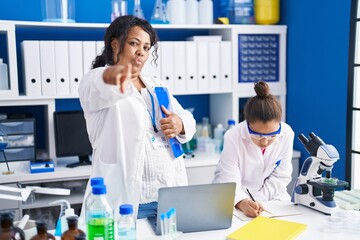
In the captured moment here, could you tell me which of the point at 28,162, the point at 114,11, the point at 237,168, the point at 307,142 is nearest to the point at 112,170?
the point at 237,168

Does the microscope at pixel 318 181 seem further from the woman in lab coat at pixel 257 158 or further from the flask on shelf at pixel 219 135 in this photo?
the flask on shelf at pixel 219 135

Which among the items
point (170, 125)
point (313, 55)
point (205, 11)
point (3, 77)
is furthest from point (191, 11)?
point (170, 125)

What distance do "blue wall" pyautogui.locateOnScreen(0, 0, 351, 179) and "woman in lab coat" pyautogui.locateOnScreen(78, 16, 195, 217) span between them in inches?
60.1

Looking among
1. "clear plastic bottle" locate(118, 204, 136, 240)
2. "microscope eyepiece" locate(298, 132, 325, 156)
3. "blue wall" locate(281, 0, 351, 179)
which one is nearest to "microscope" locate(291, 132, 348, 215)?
"microscope eyepiece" locate(298, 132, 325, 156)

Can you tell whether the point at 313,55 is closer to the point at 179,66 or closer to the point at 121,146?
the point at 179,66

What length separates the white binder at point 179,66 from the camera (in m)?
3.21

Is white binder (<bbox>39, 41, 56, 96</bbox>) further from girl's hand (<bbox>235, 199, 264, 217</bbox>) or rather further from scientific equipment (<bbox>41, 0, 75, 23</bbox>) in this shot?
girl's hand (<bbox>235, 199, 264, 217</bbox>)

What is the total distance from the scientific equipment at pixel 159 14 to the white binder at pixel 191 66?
24 centimetres

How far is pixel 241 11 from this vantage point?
11.3 feet

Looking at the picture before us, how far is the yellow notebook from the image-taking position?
1559mm

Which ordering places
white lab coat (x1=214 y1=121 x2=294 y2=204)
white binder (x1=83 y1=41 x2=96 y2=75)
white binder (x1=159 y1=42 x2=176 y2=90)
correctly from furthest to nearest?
white binder (x1=159 y1=42 x2=176 y2=90)
white binder (x1=83 y1=41 x2=96 y2=75)
white lab coat (x1=214 y1=121 x2=294 y2=204)

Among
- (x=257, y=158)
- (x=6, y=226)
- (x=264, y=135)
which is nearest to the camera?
(x=6, y=226)

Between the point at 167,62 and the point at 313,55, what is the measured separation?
103 centimetres

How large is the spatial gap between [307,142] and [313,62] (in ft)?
5.09
